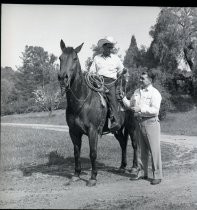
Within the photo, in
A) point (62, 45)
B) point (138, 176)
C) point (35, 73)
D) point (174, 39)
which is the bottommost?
point (138, 176)

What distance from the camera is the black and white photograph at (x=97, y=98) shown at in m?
7.00

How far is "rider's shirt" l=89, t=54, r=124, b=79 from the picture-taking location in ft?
26.0

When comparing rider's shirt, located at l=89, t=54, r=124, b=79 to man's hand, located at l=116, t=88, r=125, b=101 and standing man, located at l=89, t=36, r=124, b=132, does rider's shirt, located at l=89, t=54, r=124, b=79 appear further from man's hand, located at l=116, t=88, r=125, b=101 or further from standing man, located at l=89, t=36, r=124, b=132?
man's hand, located at l=116, t=88, r=125, b=101

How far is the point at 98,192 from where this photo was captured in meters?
6.99

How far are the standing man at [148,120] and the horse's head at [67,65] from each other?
143 centimetres

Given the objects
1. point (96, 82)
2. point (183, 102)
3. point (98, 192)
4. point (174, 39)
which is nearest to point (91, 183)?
point (98, 192)

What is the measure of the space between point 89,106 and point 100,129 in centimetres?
55

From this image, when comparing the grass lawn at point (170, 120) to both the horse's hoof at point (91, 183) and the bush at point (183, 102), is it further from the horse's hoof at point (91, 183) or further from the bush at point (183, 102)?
the horse's hoof at point (91, 183)

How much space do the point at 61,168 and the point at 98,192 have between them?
160 cm

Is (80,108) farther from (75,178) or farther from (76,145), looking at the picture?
(75,178)

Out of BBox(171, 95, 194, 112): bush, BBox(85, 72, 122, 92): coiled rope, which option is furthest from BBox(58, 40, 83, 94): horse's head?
BBox(171, 95, 194, 112): bush

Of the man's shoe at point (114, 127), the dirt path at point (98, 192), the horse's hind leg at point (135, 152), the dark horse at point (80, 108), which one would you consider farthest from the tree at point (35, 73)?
the horse's hind leg at point (135, 152)

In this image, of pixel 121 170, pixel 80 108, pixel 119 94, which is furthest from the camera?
pixel 121 170

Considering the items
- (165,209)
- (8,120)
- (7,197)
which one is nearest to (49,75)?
(8,120)
